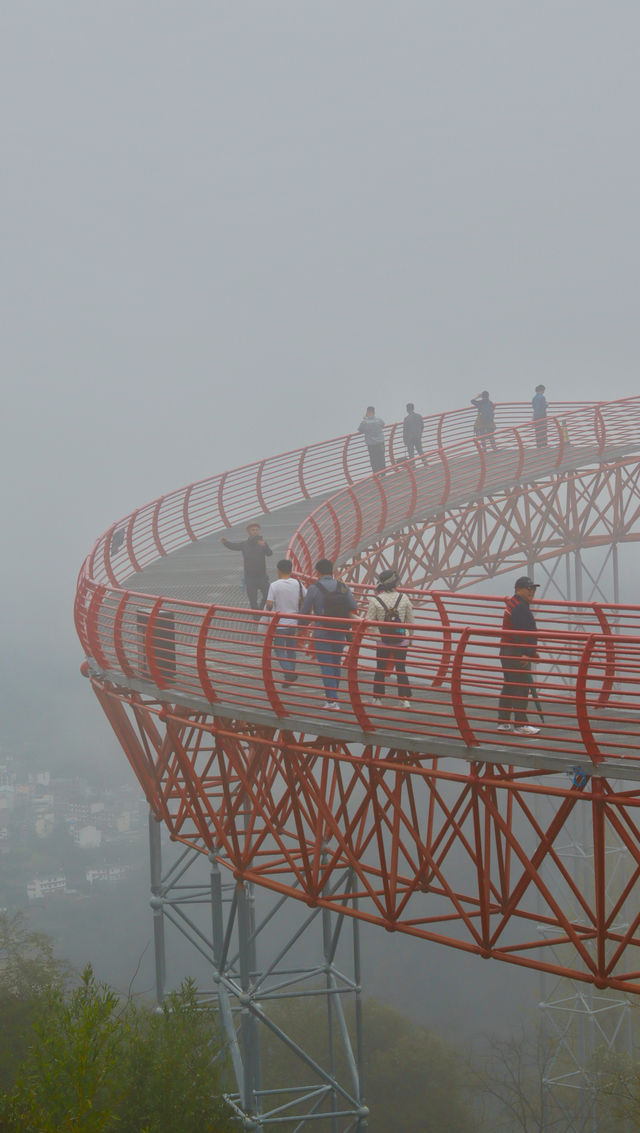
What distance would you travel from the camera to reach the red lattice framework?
10906 mm

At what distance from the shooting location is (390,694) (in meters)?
14.2

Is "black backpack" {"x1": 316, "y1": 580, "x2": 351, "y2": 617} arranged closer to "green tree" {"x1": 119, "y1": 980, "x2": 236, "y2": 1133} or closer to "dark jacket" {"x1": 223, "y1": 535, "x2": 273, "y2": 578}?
"dark jacket" {"x1": 223, "y1": 535, "x2": 273, "y2": 578}

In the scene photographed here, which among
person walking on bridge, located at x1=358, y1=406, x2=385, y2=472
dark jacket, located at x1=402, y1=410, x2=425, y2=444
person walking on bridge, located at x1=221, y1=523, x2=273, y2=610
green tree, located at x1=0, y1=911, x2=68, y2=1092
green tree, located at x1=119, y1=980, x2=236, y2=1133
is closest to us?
green tree, located at x1=119, y1=980, x2=236, y2=1133

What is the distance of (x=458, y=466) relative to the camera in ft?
95.9

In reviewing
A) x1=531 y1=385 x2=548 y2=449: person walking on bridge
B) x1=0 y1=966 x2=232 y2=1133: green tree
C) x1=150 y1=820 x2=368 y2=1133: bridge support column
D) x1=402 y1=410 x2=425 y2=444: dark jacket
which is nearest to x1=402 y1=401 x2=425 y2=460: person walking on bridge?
x1=402 y1=410 x2=425 y2=444: dark jacket

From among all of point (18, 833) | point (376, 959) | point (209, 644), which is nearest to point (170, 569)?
point (209, 644)

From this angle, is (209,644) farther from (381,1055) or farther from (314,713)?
(381,1055)

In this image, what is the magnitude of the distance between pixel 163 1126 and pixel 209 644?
6410 mm

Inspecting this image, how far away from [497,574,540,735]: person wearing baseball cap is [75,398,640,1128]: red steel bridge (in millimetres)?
180

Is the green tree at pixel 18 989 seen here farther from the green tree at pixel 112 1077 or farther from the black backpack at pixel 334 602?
the black backpack at pixel 334 602

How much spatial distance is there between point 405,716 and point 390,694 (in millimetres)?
1188

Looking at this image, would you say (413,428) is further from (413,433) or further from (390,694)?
(390,694)

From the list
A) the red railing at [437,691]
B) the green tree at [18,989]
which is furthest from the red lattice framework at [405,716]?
the green tree at [18,989]

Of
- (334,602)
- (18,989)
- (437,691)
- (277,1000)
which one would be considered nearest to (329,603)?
(334,602)
